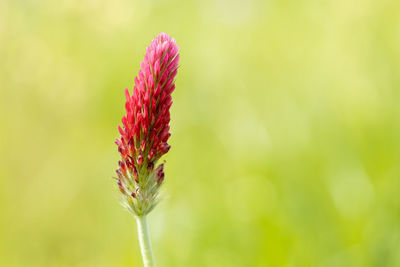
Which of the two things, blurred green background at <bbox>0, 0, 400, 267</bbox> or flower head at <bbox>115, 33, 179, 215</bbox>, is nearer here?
flower head at <bbox>115, 33, 179, 215</bbox>

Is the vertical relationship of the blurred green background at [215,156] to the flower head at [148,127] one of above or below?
above

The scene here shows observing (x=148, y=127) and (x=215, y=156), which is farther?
(x=215, y=156)

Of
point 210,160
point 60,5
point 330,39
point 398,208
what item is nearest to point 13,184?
point 60,5

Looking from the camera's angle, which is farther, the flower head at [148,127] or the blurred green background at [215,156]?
the blurred green background at [215,156]

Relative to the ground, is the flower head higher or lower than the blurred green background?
lower

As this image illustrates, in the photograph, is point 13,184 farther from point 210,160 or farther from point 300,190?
point 300,190
